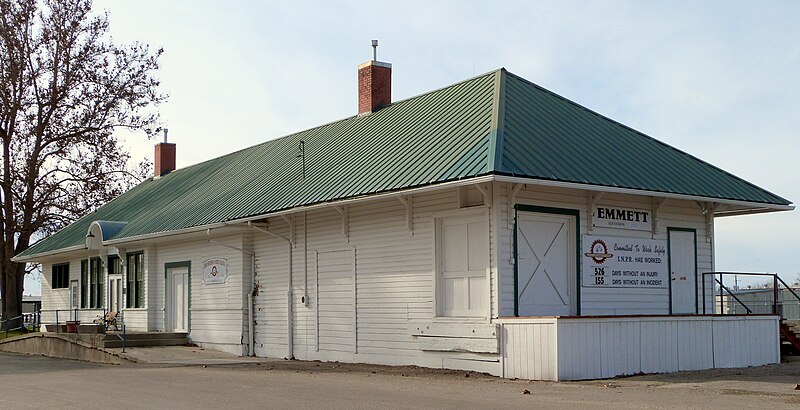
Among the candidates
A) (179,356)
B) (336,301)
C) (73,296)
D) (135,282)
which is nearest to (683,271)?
(336,301)

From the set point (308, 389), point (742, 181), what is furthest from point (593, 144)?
point (308, 389)

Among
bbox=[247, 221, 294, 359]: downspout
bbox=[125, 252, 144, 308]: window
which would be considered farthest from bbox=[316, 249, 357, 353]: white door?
bbox=[125, 252, 144, 308]: window

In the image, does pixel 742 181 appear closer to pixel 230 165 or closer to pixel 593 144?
pixel 593 144

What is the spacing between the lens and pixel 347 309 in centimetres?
2067

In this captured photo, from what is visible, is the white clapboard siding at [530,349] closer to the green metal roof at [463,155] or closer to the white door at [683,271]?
the green metal roof at [463,155]

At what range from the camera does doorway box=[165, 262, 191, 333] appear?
89.7 feet

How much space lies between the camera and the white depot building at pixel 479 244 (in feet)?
55.8

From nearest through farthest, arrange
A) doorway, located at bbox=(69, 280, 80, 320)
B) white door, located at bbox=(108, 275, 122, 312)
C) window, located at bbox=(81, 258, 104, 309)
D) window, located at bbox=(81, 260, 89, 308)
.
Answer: white door, located at bbox=(108, 275, 122, 312), window, located at bbox=(81, 258, 104, 309), window, located at bbox=(81, 260, 89, 308), doorway, located at bbox=(69, 280, 80, 320)

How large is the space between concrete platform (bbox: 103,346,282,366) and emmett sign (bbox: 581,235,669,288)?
8.15 meters

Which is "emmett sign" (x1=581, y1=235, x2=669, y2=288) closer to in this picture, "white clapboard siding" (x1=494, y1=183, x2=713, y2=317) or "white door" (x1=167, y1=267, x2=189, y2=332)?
"white clapboard siding" (x1=494, y1=183, x2=713, y2=317)

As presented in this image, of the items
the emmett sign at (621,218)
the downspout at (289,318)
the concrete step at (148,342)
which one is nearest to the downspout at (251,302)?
the downspout at (289,318)

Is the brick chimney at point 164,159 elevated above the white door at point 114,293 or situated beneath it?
elevated above

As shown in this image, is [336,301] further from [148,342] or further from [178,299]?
[178,299]

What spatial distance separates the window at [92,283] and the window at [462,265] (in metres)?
18.2
